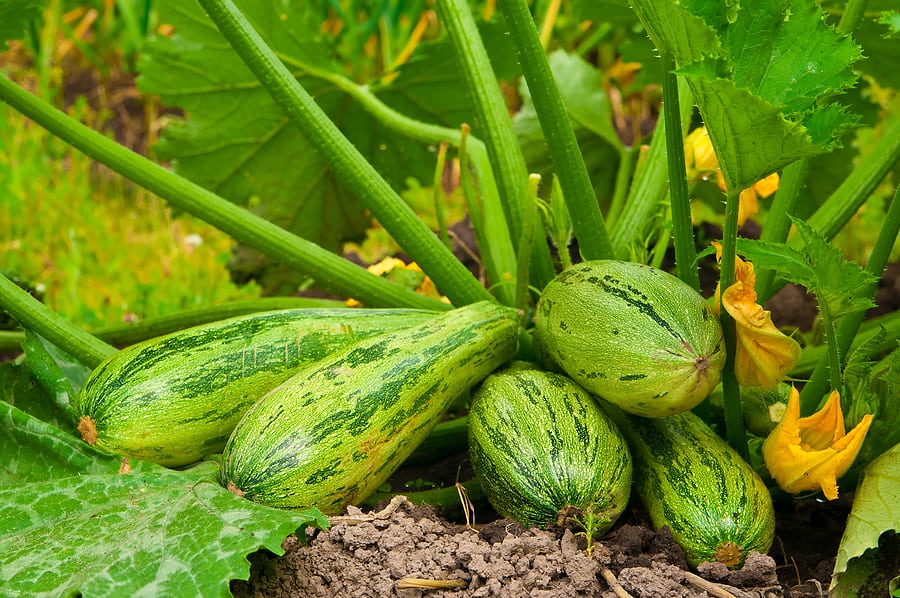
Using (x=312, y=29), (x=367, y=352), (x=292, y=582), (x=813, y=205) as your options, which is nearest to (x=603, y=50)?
(x=813, y=205)

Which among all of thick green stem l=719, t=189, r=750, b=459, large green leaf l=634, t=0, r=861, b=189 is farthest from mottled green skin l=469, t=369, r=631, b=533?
large green leaf l=634, t=0, r=861, b=189

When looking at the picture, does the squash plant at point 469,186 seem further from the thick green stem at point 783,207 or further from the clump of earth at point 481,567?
the clump of earth at point 481,567

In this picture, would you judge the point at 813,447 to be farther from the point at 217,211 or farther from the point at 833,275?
the point at 217,211

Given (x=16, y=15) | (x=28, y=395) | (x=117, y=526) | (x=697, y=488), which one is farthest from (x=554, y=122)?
(x=16, y=15)

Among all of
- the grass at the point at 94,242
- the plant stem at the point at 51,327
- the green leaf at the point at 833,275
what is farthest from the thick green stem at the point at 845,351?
the grass at the point at 94,242

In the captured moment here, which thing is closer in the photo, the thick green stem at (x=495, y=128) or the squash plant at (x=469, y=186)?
the squash plant at (x=469, y=186)

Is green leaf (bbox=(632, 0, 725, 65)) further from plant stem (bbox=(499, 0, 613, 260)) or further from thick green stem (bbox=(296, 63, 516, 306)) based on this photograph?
thick green stem (bbox=(296, 63, 516, 306))

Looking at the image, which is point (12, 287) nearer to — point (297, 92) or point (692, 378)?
point (297, 92)
